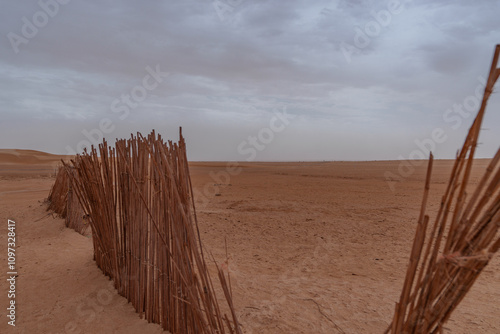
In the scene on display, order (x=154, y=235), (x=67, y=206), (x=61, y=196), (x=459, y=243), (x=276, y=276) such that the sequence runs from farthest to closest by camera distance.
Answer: (x=61, y=196) < (x=67, y=206) < (x=276, y=276) < (x=154, y=235) < (x=459, y=243)

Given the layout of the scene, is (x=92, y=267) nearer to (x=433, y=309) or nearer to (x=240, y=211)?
(x=433, y=309)

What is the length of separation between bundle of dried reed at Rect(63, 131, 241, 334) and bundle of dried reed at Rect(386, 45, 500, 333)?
2.92 ft

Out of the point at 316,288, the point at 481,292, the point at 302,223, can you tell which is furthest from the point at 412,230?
the point at 316,288

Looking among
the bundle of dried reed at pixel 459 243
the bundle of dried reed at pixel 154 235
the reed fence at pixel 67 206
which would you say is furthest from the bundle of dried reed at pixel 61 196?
the bundle of dried reed at pixel 459 243

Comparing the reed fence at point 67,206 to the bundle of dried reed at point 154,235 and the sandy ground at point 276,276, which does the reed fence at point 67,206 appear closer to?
the sandy ground at point 276,276

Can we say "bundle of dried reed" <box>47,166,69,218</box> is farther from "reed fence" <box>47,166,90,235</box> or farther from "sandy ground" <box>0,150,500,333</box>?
"sandy ground" <box>0,150,500,333</box>

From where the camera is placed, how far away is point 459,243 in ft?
3.82

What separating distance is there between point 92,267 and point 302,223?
14.5 feet

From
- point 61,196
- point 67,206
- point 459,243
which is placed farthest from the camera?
point 61,196

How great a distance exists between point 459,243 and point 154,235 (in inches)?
81.7

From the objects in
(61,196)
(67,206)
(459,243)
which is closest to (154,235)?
(459,243)

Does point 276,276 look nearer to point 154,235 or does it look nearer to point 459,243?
point 154,235

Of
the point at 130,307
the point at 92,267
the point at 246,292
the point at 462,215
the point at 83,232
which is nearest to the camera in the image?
the point at 462,215

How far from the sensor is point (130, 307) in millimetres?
3113
